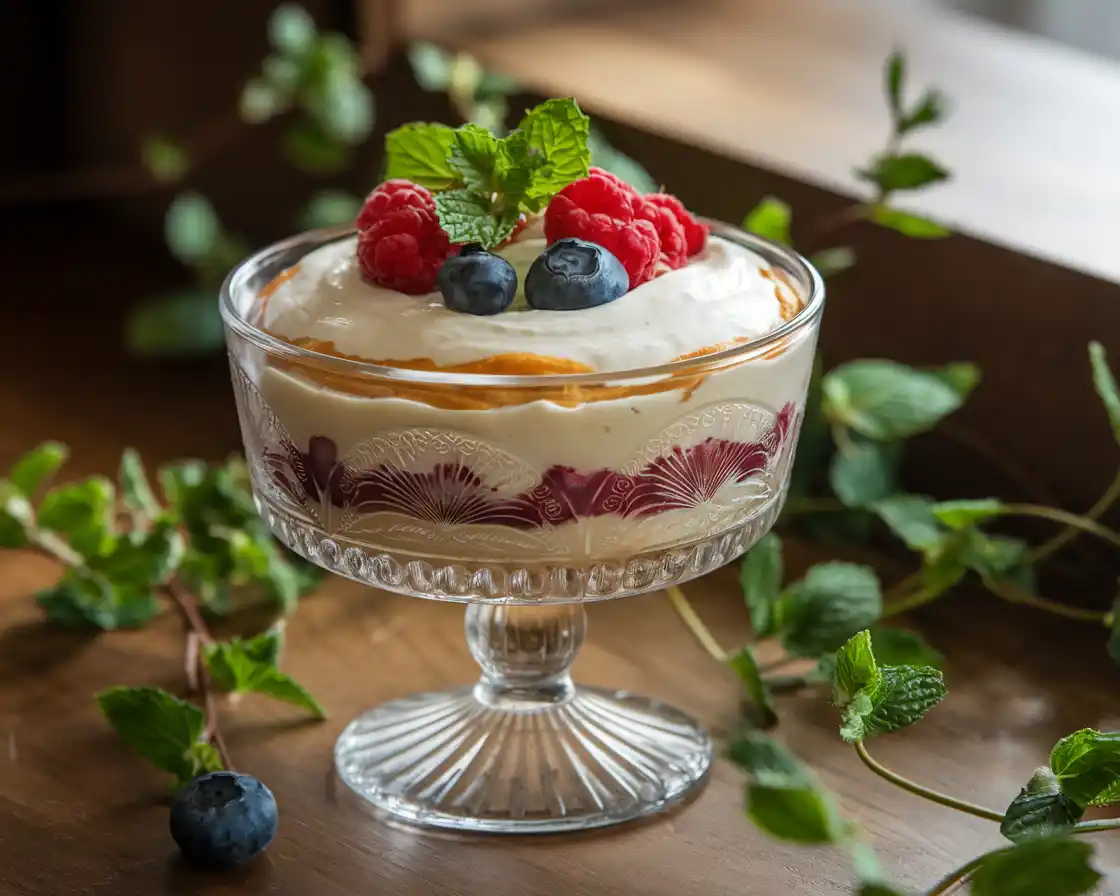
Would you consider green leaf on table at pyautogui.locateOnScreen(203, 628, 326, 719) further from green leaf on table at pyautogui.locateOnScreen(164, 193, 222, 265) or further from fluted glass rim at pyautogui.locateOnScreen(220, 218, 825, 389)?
green leaf on table at pyautogui.locateOnScreen(164, 193, 222, 265)

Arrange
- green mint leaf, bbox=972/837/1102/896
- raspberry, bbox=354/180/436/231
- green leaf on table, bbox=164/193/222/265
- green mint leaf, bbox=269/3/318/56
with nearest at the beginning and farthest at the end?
green mint leaf, bbox=972/837/1102/896, raspberry, bbox=354/180/436/231, green mint leaf, bbox=269/3/318/56, green leaf on table, bbox=164/193/222/265

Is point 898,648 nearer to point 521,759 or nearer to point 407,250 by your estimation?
point 521,759

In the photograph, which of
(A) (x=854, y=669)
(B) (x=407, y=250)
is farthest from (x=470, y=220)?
(A) (x=854, y=669)

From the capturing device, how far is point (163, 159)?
5.61 ft

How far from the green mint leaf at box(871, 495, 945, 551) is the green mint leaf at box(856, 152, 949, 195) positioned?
0.23 meters

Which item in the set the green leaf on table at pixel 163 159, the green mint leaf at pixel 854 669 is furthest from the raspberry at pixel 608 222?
the green leaf on table at pixel 163 159

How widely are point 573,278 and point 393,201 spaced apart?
0.13m

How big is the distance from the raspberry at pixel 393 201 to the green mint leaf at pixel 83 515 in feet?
1.27

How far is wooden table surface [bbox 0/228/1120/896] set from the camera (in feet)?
2.88

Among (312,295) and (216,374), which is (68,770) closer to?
(312,295)

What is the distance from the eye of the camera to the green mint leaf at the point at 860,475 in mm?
1220

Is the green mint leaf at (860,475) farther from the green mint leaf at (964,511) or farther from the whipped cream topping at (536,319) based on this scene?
the whipped cream topping at (536,319)

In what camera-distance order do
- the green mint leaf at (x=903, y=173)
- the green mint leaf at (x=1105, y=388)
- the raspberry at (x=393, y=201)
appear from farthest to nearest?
the green mint leaf at (x=903, y=173), the green mint leaf at (x=1105, y=388), the raspberry at (x=393, y=201)

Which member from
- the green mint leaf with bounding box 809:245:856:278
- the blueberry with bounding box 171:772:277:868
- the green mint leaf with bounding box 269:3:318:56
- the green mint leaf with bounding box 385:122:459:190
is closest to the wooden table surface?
the blueberry with bounding box 171:772:277:868
